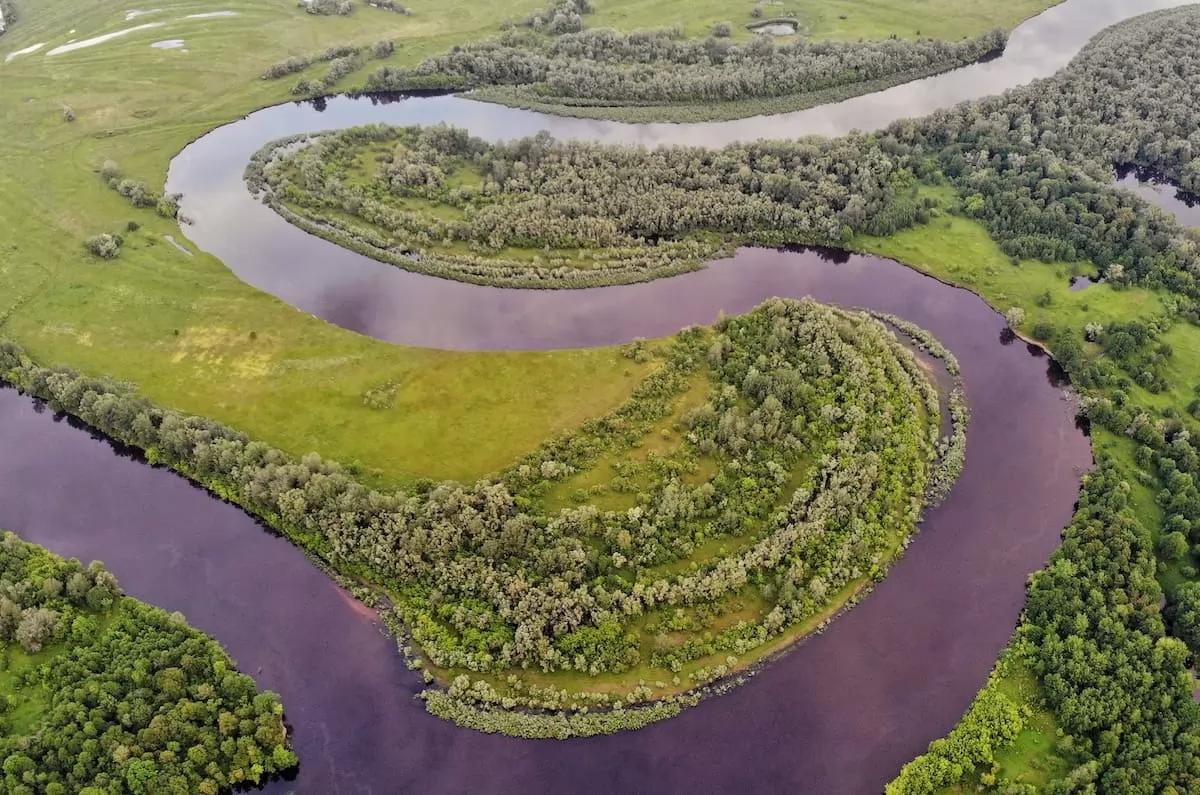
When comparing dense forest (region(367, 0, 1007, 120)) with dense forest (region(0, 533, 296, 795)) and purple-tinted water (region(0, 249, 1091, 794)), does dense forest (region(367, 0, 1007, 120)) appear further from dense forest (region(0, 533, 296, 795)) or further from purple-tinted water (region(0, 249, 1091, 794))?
dense forest (region(0, 533, 296, 795))

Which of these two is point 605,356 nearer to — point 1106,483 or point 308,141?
point 1106,483

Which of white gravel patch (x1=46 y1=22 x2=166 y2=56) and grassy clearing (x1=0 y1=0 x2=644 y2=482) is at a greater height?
white gravel patch (x1=46 y1=22 x2=166 y2=56)

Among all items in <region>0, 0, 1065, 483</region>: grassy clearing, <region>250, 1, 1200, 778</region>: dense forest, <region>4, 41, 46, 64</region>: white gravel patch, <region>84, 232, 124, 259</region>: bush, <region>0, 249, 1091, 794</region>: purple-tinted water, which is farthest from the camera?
<region>4, 41, 46, 64</region>: white gravel patch

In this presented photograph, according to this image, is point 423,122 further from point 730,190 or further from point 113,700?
point 113,700

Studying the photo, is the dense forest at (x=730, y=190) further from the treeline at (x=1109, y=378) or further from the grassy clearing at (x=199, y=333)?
the grassy clearing at (x=199, y=333)

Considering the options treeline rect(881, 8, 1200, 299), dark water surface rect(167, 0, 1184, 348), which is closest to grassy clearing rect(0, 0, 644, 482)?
dark water surface rect(167, 0, 1184, 348)
